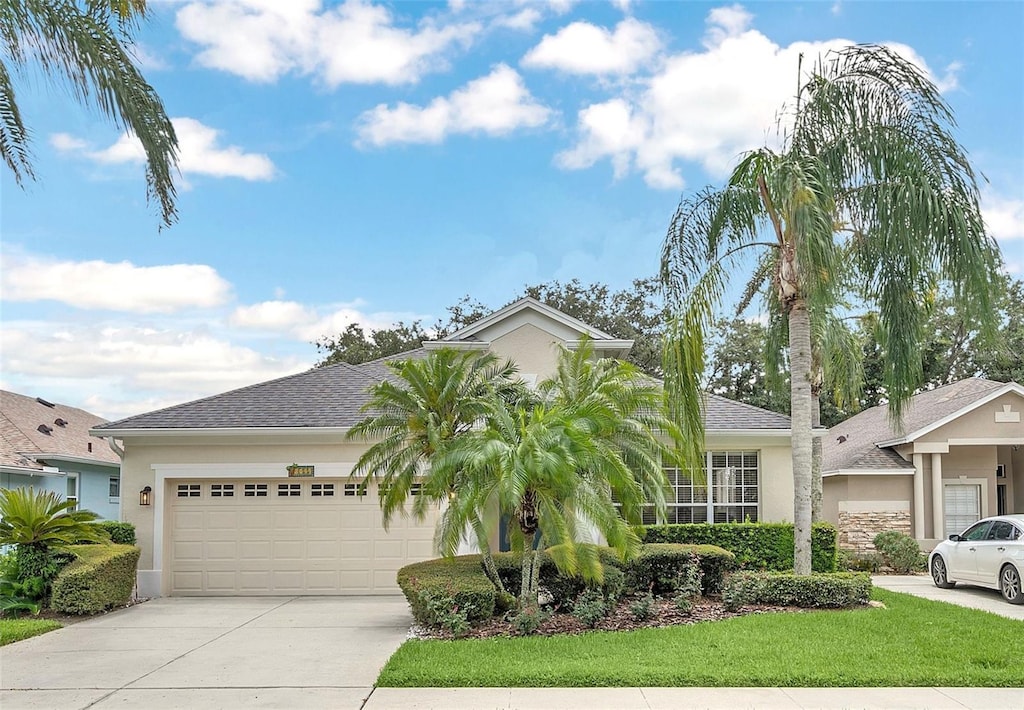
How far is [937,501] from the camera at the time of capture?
72.3ft

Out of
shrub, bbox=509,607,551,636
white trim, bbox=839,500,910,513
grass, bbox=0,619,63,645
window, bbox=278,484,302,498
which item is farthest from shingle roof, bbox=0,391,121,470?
white trim, bbox=839,500,910,513

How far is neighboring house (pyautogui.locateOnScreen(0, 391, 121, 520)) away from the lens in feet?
69.1

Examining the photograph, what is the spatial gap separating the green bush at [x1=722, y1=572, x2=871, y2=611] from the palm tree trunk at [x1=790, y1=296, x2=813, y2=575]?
600mm

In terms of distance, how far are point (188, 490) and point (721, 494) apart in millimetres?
10511

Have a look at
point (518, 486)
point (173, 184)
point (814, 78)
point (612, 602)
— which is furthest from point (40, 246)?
point (814, 78)

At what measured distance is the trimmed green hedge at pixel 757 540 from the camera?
1672 cm

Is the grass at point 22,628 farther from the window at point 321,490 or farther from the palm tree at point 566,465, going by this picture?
the palm tree at point 566,465

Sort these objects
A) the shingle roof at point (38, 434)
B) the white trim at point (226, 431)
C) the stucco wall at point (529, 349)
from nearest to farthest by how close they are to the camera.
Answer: the white trim at point (226, 431), the stucco wall at point (529, 349), the shingle roof at point (38, 434)

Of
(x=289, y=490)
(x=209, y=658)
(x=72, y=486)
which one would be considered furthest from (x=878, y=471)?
(x=72, y=486)

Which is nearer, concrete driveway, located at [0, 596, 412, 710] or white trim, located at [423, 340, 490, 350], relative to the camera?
concrete driveway, located at [0, 596, 412, 710]

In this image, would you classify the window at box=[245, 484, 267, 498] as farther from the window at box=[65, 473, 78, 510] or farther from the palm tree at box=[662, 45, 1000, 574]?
the window at box=[65, 473, 78, 510]

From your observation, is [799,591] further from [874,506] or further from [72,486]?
[72,486]

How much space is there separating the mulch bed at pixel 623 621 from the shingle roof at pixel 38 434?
43.5ft

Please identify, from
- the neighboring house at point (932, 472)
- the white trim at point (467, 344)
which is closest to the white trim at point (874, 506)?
the neighboring house at point (932, 472)
